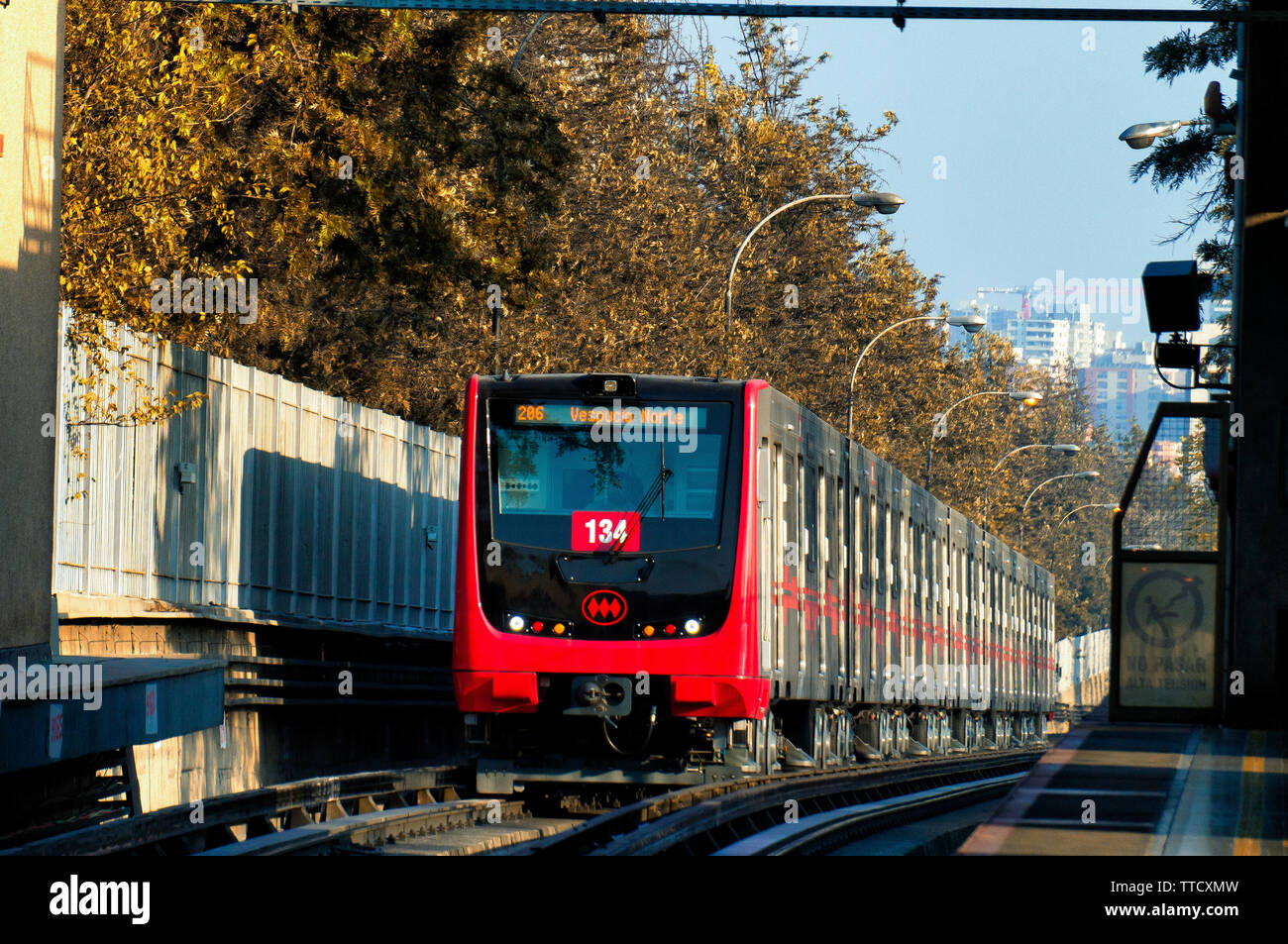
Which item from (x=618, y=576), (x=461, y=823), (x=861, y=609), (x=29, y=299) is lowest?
(x=461, y=823)

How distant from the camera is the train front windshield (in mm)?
16031

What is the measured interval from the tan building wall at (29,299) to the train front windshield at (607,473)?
374 cm

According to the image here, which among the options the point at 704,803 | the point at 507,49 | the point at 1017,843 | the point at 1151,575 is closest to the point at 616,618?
the point at 704,803

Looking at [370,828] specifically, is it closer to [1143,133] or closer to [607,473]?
[607,473]

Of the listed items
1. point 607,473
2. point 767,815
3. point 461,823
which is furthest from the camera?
point 767,815

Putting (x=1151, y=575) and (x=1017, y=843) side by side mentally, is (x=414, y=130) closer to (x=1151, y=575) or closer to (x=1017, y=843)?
(x=1151, y=575)

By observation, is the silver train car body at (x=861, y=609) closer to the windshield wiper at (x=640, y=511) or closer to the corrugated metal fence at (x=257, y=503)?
the windshield wiper at (x=640, y=511)

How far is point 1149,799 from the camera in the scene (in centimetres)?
1003

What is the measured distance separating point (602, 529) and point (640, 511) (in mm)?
345

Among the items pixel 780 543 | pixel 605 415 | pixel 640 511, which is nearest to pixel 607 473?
pixel 640 511

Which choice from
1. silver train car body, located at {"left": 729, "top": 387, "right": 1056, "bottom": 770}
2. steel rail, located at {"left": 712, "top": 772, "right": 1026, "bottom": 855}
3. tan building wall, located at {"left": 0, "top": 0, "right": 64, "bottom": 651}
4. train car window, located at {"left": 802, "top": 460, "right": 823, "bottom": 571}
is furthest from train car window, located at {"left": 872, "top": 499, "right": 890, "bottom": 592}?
tan building wall, located at {"left": 0, "top": 0, "right": 64, "bottom": 651}

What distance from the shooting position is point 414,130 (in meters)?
24.2

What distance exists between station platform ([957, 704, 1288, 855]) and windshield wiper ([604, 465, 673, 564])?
155 inches

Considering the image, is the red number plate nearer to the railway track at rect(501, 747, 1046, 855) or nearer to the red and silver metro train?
the red and silver metro train
